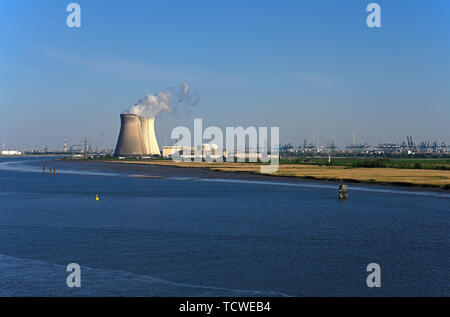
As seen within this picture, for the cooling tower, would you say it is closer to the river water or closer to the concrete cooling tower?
the concrete cooling tower

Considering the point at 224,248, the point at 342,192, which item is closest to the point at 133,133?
the point at 342,192

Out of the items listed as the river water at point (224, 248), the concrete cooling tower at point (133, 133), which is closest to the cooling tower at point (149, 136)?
the concrete cooling tower at point (133, 133)

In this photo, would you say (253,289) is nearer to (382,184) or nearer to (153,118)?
(382,184)

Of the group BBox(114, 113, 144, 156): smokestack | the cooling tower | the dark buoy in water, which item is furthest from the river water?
the cooling tower

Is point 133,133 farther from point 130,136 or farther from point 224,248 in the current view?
point 224,248

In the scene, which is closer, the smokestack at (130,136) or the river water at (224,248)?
the river water at (224,248)

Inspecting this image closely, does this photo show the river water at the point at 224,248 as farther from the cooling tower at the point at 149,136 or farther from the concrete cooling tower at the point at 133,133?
the cooling tower at the point at 149,136

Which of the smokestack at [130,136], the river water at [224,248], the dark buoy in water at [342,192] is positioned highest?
the smokestack at [130,136]

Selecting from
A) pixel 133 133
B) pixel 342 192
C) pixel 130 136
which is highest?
pixel 133 133
